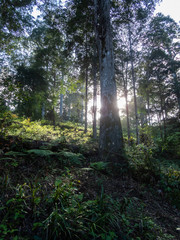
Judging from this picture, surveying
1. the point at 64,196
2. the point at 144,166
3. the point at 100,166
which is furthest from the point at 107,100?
the point at 64,196

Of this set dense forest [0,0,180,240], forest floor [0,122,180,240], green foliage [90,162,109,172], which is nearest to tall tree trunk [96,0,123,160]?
dense forest [0,0,180,240]

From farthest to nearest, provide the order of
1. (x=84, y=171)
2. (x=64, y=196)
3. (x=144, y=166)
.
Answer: (x=144, y=166)
(x=84, y=171)
(x=64, y=196)

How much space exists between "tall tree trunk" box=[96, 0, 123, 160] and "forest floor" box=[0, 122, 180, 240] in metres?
0.92

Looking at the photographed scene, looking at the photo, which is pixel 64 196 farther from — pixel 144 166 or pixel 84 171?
pixel 144 166

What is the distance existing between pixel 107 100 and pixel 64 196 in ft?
12.1

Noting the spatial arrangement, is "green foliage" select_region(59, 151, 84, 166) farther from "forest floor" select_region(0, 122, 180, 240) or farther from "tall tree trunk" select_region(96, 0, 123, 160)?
"tall tree trunk" select_region(96, 0, 123, 160)

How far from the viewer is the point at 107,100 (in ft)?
15.6

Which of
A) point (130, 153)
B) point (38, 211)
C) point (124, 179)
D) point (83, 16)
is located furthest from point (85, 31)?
point (38, 211)

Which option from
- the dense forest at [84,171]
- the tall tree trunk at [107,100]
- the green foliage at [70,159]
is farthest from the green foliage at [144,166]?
the green foliage at [70,159]

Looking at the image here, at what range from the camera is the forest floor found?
1.44 m

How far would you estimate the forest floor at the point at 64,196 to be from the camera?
1443 mm

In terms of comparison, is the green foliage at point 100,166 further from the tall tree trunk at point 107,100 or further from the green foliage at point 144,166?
the green foliage at point 144,166

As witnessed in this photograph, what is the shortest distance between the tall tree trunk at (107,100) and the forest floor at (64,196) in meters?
0.92

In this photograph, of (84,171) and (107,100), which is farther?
(107,100)
